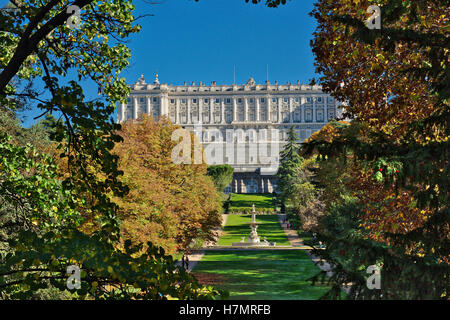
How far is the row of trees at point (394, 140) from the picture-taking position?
4.45 meters

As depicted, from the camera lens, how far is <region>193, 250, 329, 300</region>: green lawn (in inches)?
893

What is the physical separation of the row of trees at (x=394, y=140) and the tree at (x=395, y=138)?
1 cm

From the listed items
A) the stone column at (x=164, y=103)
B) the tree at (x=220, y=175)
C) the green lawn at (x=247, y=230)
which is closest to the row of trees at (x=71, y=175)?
the green lawn at (x=247, y=230)

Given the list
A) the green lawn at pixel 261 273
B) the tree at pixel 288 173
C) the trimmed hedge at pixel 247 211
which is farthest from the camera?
the trimmed hedge at pixel 247 211

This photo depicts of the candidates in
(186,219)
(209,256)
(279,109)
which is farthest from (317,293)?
(279,109)

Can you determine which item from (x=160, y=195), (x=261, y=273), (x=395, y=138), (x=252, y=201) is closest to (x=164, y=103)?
(x=252, y=201)

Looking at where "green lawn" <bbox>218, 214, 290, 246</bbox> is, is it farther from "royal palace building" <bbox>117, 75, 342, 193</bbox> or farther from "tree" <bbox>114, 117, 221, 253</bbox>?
"royal palace building" <bbox>117, 75, 342, 193</bbox>

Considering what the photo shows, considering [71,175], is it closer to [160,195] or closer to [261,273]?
[160,195]

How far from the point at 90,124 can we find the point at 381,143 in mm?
2858

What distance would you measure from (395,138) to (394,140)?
0.23ft

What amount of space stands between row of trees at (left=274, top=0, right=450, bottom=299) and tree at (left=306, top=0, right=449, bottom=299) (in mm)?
11

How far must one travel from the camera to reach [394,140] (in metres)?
9.70

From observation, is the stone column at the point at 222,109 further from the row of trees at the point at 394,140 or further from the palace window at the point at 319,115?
the row of trees at the point at 394,140
